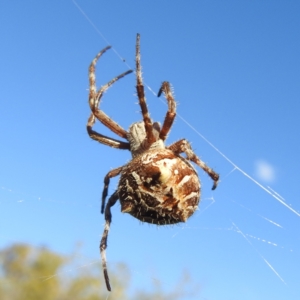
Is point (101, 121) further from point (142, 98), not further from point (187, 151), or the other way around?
point (187, 151)

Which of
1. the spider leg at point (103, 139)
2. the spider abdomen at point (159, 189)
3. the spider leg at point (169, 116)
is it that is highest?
the spider leg at point (103, 139)

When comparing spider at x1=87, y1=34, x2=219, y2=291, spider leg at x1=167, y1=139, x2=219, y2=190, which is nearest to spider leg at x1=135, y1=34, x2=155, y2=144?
spider at x1=87, y1=34, x2=219, y2=291

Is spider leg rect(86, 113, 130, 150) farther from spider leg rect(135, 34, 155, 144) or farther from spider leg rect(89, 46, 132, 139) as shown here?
spider leg rect(135, 34, 155, 144)

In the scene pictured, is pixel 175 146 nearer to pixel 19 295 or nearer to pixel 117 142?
pixel 117 142

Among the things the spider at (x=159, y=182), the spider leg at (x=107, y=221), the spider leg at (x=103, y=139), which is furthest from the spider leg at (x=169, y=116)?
the spider leg at (x=107, y=221)

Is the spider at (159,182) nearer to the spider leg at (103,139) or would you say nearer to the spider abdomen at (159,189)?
the spider abdomen at (159,189)

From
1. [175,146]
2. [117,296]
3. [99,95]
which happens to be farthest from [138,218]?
[117,296]
